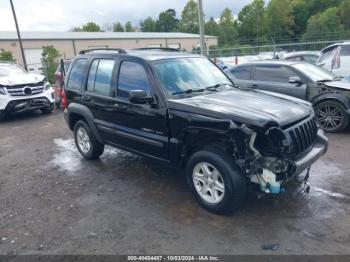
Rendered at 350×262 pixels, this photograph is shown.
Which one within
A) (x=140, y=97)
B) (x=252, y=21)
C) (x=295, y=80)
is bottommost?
(x=295, y=80)

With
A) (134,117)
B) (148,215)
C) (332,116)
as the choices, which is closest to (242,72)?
(332,116)

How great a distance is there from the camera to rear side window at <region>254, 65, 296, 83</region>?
295 inches

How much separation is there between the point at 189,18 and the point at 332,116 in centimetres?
8252

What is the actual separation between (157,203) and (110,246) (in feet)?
3.28

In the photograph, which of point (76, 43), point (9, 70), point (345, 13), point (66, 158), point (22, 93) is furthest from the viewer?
point (345, 13)

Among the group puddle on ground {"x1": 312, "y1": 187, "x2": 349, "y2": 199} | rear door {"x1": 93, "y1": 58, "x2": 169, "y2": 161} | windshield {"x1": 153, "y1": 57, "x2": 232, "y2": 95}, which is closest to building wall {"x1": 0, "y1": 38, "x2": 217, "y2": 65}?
rear door {"x1": 93, "y1": 58, "x2": 169, "y2": 161}

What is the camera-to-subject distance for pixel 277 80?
7.62 meters

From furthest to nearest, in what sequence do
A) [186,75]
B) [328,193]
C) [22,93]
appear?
[22,93] < [186,75] < [328,193]

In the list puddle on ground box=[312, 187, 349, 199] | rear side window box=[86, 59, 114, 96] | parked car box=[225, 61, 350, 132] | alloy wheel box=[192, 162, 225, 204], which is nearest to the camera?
alloy wheel box=[192, 162, 225, 204]

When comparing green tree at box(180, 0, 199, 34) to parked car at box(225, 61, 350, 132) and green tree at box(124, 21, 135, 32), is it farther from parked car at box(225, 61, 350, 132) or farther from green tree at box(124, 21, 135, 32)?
parked car at box(225, 61, 350, 132)

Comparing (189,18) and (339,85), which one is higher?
(189,18)

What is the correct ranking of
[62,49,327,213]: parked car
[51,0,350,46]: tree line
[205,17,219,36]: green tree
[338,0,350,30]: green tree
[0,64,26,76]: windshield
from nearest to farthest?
[62,49,327,213]: parked car < [0,64,26,76]: windshield < [338,0,350,30]: green tree < [51,0,350,46]: tree line < [205,17,219,36]: green tree

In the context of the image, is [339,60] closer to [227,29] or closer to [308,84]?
[308,84]

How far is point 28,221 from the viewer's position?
3.90 m
